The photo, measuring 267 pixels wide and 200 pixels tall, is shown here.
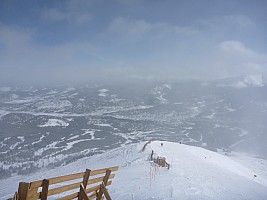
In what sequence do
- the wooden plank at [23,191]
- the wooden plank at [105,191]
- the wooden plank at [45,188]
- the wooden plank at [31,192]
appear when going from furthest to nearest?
the wooden plank at [105,191] < the wooden plank at [45,188] < the wooden plank at [31,192] < the wooden plank at [23,191]

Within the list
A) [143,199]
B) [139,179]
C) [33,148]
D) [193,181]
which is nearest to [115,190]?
[143,199]

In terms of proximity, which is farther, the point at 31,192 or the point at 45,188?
the point at 45,188

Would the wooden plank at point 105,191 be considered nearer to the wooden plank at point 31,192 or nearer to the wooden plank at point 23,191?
the wooden plank at point 31,192

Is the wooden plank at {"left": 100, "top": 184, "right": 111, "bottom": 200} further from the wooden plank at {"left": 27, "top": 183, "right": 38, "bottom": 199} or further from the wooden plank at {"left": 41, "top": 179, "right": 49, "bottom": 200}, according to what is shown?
the wooden plank at {"left": 27, "top": 183, "right": 38, "bottom": 199}

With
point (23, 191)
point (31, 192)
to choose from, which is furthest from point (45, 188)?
point (23, 191)

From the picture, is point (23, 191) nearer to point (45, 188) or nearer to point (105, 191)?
point (45, 188)

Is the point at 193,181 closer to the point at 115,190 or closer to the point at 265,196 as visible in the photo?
the point at 265,196

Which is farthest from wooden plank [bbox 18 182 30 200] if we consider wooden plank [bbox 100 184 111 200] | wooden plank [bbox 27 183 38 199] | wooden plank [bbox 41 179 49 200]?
wooden plank [bbox 100 184 111 200]

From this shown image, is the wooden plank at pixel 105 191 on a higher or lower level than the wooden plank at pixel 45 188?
lower

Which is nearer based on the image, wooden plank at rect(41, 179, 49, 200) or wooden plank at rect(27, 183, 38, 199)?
wooden plank at rect(27, 183, 38, 199)

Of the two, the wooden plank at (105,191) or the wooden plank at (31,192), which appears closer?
the wooden plank at (31,192)

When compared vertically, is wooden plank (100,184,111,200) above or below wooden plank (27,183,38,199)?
below

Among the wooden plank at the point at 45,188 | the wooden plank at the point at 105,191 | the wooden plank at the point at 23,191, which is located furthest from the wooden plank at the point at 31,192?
the wooden plank at the point at 105,191

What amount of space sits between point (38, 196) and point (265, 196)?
20.2 metres
